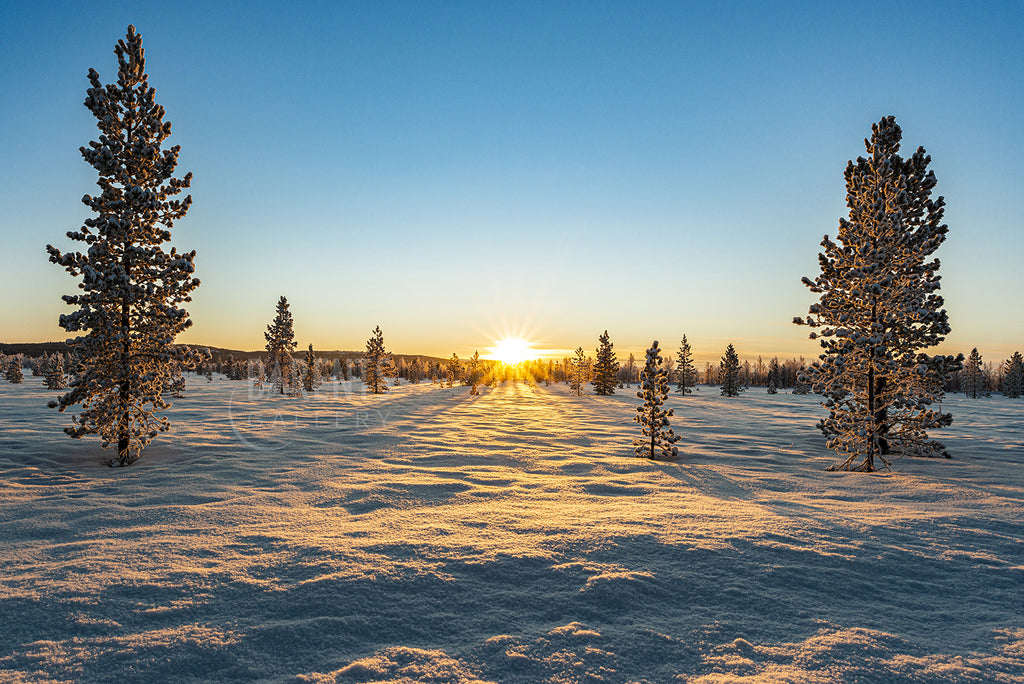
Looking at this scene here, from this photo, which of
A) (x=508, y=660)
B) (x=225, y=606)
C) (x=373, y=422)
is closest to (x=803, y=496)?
(x=508, y=660)

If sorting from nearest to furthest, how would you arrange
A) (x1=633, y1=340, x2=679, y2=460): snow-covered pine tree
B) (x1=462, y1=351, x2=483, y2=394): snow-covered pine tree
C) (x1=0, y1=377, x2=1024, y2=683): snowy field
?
(x1=0, y1=377, x2=1024, y2=683): snowy field < (x1=633, y1=340, x2=679, y2=460): snow-covered pine tree < (x1=462, y1=351, x2=483, y2=394): snow-covered pine tree

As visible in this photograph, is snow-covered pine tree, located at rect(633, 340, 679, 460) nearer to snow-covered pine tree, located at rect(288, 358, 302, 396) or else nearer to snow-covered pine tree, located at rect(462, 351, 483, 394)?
snow-covered pine tree, located at rect(288, 358, 302, 396)

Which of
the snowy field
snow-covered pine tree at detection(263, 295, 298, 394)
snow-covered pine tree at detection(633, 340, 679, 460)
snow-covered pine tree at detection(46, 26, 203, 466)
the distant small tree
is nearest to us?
the snowy field

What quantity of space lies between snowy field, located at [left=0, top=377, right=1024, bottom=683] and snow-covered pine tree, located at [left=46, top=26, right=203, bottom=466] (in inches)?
73.9

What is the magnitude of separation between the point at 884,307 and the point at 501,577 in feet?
49.3

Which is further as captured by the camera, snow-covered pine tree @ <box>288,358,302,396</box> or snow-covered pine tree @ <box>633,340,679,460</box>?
snow-covered pine tree @ <box>288,358,302,396</box>

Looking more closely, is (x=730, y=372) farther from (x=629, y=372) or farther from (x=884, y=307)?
(x=629, y=372)

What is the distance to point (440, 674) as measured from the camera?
3461 mm

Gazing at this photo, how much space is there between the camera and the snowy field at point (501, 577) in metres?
3.66

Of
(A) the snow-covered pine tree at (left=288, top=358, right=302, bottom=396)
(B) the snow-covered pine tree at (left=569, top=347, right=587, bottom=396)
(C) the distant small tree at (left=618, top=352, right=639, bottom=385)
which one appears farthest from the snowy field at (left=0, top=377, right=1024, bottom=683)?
(C) the distant small tree at (left=618, top=352, right=639, bottom=385)

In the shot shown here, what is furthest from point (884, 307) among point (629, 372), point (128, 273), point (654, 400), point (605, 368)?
point (629, 372)

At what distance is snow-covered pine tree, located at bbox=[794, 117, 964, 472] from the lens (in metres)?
13.3

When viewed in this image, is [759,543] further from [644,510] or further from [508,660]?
[508,660]

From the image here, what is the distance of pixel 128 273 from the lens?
12.0 m
